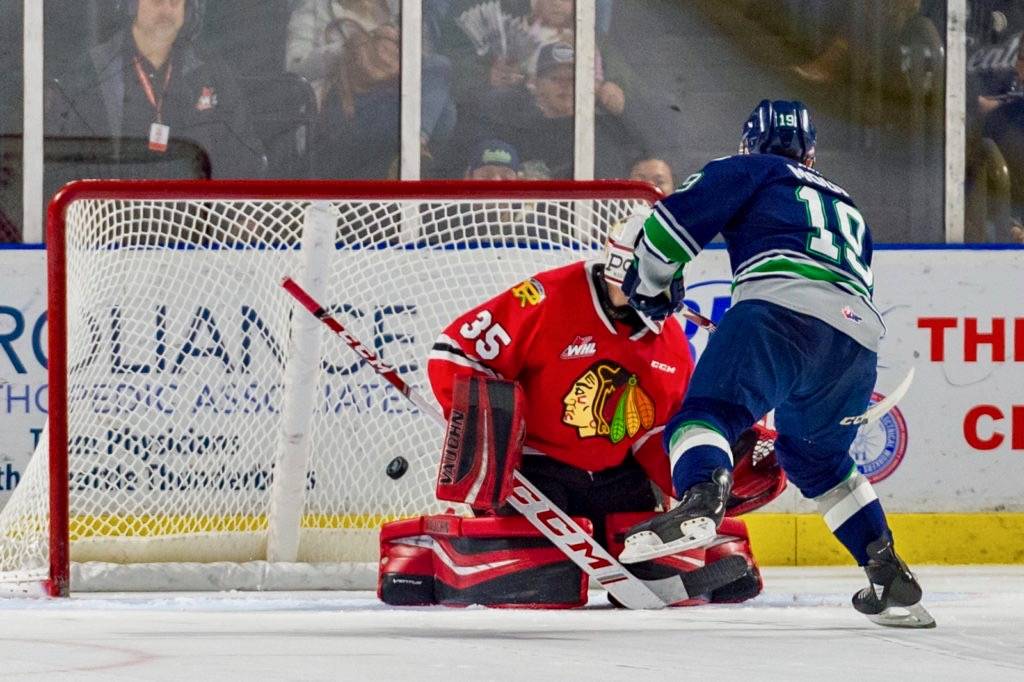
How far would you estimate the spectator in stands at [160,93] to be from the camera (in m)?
5.66

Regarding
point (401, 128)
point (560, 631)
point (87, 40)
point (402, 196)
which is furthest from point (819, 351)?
point (87, 40)

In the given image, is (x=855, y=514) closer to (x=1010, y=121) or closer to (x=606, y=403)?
(x=606, y=403)

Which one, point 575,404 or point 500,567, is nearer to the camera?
point 500,567

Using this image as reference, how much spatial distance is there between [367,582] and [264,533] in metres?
0.30

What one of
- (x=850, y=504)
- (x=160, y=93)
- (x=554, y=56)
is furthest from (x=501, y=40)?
(x=850, y=504)

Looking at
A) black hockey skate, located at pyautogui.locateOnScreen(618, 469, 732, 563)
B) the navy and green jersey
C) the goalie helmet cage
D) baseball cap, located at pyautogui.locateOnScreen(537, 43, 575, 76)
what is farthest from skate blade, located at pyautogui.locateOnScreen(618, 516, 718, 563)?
baseball cap, located at pyautogui.locateOnScreen(537, 43, 575, 76)

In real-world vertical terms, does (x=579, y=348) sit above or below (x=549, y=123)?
below

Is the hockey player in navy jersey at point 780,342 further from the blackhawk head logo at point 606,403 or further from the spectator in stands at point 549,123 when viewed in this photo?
the spectator in stands at point 549,123

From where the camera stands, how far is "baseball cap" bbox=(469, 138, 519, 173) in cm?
578

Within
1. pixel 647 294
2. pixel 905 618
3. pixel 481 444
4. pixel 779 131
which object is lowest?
pixel 905 618

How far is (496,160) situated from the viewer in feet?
19.0

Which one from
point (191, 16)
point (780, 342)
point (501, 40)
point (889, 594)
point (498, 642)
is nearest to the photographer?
point (498, 642)

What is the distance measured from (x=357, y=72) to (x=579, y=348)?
1872 mm

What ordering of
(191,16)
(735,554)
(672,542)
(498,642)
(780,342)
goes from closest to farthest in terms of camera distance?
(498,642) → (672,542) → (780,342) → (735,554) → (191,16)
